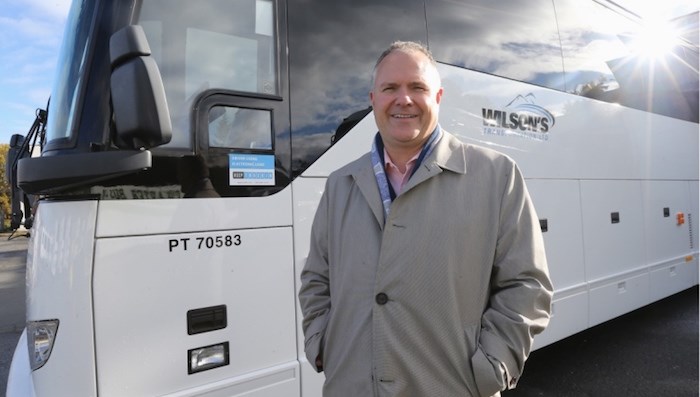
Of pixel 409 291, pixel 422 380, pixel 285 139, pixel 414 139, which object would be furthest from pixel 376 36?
pixel 422 380

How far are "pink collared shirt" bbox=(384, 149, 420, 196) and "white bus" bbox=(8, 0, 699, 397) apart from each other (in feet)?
3.02

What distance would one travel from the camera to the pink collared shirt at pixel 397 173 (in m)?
1.63

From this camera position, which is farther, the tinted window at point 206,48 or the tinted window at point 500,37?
the tinted window at point 500,37

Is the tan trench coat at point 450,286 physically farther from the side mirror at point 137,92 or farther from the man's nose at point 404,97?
the side mirror at point 137,92

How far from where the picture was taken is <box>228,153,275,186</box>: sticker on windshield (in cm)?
231

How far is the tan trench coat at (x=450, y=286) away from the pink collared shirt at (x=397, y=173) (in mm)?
119

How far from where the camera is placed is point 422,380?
1443 mm

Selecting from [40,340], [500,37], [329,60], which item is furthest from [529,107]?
[40,340]

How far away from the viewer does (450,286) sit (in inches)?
57.2

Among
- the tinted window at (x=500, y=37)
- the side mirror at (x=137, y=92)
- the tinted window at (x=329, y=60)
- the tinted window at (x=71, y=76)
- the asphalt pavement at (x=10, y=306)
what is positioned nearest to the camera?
the side mirror at (x=137, y=92)

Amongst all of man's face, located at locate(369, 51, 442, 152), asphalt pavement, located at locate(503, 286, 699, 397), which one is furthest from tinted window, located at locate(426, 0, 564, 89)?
asphalt pavement, located at locate(503, 286, 699, 397)

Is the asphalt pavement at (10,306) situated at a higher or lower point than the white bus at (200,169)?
lower

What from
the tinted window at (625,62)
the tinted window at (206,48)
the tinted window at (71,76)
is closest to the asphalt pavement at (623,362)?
the tinted window at (625,62)

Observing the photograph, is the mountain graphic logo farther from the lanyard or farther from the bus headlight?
the bus headlight
